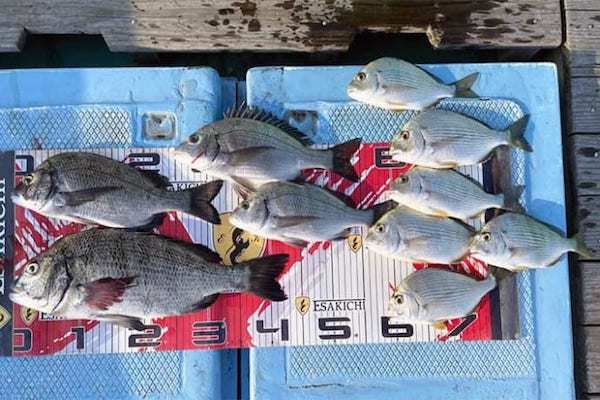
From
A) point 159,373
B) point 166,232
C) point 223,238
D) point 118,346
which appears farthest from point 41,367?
point 223,238

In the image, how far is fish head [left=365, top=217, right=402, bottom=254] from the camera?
106 inches

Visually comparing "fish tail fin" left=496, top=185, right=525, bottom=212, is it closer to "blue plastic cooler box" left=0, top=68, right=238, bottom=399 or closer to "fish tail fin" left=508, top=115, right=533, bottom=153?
"fish tail fin" left=508, top=115, right=533, bottom=153

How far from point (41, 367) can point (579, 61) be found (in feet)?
9.37

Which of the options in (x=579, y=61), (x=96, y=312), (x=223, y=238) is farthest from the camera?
(x=579, y=61)

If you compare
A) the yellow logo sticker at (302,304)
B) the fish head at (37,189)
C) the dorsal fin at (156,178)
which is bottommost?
the yellow logo sticker at (302,304)

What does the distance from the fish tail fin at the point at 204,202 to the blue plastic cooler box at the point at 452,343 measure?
460 mm

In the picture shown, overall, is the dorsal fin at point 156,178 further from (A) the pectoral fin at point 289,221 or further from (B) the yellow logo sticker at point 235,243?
(A) the pectoral fin at point 289,221

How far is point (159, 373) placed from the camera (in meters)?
2.71

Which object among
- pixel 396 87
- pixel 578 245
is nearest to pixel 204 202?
pixel 396 87

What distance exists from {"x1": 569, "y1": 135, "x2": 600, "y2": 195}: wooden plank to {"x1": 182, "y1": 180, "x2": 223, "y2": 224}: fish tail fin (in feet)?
5.57

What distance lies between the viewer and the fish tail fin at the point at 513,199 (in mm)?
2812

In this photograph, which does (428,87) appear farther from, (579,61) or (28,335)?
(28,335)

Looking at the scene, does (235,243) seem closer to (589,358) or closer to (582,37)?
(589,358)

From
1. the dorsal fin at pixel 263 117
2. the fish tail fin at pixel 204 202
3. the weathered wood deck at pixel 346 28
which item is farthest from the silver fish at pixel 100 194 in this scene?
the weathered wood deck at pixel 346 28
